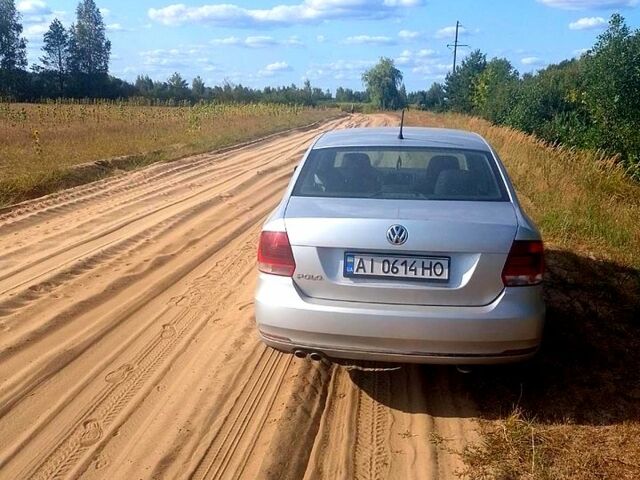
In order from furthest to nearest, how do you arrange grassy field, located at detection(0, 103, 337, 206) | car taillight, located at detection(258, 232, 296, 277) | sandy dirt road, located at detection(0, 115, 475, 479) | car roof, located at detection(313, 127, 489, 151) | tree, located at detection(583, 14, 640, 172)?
tree, located at detection(583, 14, 640, 172), grassy field, located at detection(0, 103, 337, 206), car roof, located at detection(313, 127, 489, 151), car taillight, located at detection(258, 232, 296, 277), sandy dirt road, located at detection(0, 115, 475, 479)

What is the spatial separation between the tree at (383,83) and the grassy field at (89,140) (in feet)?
251

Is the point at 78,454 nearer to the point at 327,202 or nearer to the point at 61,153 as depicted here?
the point at 327,202

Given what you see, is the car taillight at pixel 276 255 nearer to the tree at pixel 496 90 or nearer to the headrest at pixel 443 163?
the headrest at pixel 443 163

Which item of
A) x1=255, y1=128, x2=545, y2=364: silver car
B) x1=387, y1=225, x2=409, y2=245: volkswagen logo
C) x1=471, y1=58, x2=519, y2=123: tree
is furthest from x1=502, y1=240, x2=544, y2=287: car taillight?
x1=471, y1=58, x2=519, y2=123: tree

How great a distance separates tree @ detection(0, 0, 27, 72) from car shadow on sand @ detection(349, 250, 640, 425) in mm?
72519

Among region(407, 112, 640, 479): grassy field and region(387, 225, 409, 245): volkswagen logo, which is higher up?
region(387, 225, 409, 245): volkswagen logo

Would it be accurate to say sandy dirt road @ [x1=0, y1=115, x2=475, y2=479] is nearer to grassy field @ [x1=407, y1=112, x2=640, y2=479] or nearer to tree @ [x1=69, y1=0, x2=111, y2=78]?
grassy field @ [x1=407, y1=112, x2=640, y2=479]

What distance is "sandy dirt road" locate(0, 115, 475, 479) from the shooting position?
3350 millimetres

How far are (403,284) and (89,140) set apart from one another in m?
16.6

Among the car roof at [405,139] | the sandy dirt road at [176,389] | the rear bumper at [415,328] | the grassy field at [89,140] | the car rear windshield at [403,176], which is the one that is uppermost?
the car roof at [405,139]

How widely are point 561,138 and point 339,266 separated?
20.7 meters

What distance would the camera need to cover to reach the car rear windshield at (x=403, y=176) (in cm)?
424

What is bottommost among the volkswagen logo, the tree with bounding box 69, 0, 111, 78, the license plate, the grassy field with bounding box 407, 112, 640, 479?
the grassy field with bounding box 407, 112, 640, 479

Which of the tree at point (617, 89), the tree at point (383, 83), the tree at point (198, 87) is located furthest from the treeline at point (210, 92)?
the tree at point (617, 89)
